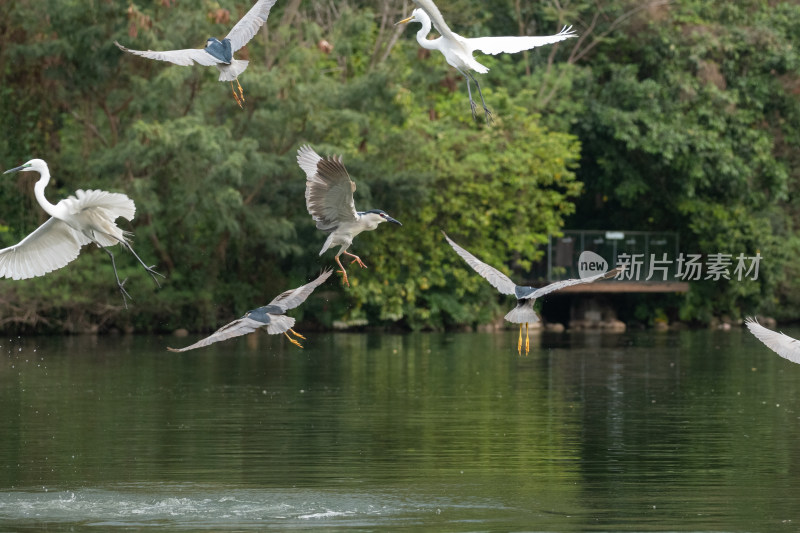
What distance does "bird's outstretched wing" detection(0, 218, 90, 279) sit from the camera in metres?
13.9

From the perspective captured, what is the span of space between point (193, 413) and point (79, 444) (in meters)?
3.22

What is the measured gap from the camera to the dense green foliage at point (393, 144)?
114 ft

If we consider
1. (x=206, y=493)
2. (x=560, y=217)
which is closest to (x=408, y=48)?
(x=560, y=217)

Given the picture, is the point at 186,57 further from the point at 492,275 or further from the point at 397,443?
the point at 397,443

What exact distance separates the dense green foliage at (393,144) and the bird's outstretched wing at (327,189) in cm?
2044

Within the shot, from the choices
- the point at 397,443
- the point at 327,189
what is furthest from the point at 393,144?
the point at 327,189

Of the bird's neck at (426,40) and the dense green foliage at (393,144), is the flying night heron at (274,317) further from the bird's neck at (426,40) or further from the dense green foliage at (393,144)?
the dense green foliage at (393,144)

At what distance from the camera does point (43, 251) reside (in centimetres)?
1413

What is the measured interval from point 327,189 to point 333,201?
16 cm

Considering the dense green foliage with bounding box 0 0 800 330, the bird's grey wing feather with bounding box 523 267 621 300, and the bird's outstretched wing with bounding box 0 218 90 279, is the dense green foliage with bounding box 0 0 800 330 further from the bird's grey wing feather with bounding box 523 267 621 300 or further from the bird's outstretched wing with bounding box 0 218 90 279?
the bird's grey wing feather with bounding box 523 267 621 300

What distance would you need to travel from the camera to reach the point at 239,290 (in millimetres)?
37625

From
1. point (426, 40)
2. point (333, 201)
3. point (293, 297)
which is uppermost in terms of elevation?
point (426, 40)

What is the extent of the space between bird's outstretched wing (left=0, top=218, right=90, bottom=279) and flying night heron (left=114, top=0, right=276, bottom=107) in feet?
6.20

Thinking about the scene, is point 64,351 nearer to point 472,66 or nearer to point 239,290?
point 239,290
